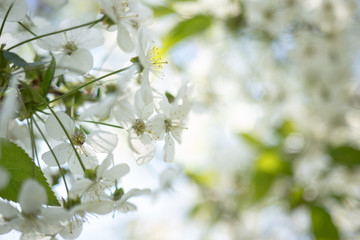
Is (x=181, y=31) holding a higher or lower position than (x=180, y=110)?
lower

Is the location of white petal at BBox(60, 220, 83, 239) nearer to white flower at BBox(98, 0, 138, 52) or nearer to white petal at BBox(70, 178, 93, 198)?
white petal at BBox(70, 178, 93, 198)

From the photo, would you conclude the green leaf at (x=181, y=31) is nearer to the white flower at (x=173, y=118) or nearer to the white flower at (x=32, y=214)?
the white flower at (x=173, y=118)

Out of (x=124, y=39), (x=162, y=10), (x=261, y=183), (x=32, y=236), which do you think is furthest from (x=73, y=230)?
(x=261, y=183)

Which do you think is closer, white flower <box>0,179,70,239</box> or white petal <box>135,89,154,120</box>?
white flower <box>0,179,70,239</box>

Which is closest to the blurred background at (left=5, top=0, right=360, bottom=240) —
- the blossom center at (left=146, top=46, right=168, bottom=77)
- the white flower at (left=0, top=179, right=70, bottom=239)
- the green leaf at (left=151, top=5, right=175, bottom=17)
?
the green leaf at (left=151, top=5, right=175, bottom=17)

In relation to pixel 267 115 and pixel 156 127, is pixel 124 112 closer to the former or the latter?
pixel 156 127

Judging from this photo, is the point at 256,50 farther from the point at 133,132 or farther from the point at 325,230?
the point at 133,132
